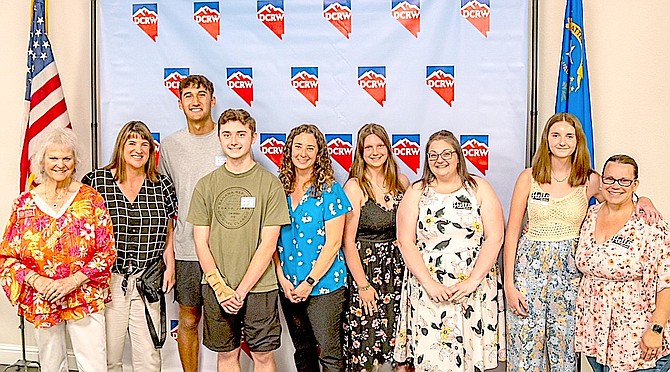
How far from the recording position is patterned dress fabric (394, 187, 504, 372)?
3145 millimetres

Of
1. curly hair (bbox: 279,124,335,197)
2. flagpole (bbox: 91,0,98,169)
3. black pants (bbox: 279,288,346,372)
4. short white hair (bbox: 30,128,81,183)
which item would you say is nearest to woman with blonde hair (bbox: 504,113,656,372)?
black pants (bbox: 279,288,346,372)

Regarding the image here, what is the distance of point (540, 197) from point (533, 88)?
2.36ft

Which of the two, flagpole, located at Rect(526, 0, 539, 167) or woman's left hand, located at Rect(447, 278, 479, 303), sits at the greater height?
flagpole, located at Rect(526, 0, 539, 167)

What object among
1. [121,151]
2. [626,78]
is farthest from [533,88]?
[121,151]

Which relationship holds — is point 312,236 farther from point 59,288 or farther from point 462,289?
point 59,288

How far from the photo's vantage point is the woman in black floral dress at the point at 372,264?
3.32 m

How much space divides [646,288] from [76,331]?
2.49 metres

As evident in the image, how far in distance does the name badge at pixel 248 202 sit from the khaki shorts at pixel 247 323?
15.7 inches

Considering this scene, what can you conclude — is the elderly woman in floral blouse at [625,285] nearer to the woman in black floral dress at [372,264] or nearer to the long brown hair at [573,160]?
the long brown hair at [573,160]

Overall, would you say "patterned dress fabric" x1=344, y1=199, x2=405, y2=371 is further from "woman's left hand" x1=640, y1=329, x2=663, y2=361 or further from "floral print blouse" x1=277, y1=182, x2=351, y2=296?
"woman's left hand" x1=640, y1=329, x2=663, y2=361

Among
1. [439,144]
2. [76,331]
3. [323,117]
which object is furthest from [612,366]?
[76,331]

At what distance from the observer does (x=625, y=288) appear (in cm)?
289

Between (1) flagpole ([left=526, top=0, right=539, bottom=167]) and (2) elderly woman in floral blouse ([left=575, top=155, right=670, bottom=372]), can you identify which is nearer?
(2) elderly woman in floral blouse ([left=575, top=155, right=670, bottom=372])

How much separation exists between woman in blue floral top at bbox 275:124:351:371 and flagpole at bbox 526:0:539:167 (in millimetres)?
1033
